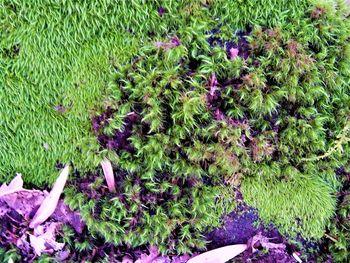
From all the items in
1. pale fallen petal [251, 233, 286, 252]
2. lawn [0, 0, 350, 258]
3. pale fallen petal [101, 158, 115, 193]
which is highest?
lawn [0, 0, 350, 258]

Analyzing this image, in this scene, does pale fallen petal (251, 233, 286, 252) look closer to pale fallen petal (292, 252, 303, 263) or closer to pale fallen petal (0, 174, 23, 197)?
pale fallen petal (292, 252, 303, 263)

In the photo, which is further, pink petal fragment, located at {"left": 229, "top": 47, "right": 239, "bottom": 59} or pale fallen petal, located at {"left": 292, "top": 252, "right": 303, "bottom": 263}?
pale fallen petal, located at {"left": 292, "top": 252, "right": 303, "bottom": 263}

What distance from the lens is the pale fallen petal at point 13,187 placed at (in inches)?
91.6

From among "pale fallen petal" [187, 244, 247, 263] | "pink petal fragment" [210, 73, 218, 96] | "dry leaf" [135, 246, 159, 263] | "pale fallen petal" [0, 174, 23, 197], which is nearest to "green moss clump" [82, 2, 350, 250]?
"pink petal fragment" [210, 73, 218, 96]

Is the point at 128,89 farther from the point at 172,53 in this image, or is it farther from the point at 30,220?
the point at 30,220

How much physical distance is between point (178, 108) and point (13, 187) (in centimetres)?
111

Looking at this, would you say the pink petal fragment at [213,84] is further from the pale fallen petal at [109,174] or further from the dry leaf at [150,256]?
the dry leaf at [150,256]

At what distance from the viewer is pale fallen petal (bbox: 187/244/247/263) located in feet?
7.63

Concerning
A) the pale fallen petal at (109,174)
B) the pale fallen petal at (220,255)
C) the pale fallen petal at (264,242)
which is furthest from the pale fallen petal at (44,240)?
the pale fallen petal at (264,242)

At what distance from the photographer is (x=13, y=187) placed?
92.2 inches

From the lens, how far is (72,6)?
222 cm

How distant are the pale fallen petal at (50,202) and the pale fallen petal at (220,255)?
0.89 meters

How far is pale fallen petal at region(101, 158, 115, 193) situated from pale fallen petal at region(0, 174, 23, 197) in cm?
52

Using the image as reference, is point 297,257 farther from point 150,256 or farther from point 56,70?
point 56,70
